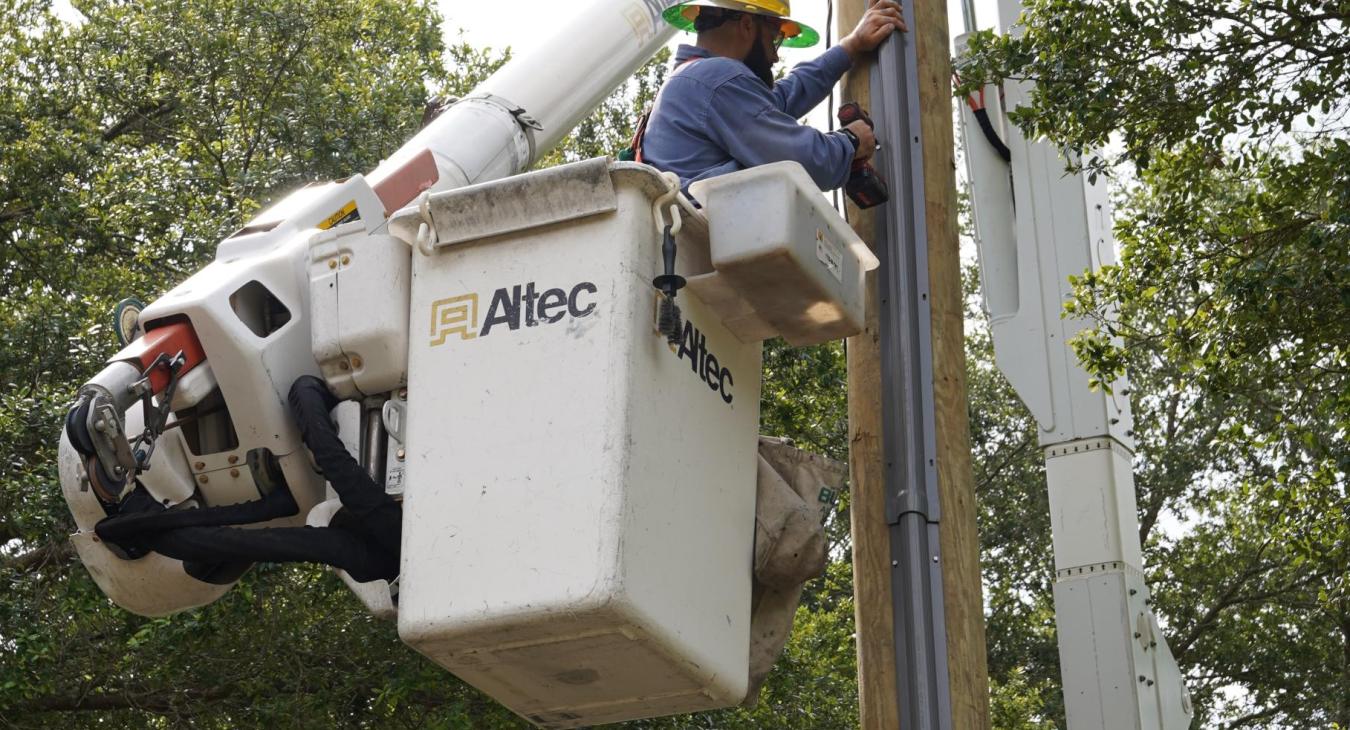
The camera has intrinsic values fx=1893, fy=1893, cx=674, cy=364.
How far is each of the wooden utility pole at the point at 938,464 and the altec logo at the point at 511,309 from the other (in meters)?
1.01

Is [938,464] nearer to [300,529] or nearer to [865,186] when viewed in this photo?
[865,186]

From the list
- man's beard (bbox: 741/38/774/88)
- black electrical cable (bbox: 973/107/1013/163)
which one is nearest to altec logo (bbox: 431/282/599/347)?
man's beard (bbox: 741/38/774/88)

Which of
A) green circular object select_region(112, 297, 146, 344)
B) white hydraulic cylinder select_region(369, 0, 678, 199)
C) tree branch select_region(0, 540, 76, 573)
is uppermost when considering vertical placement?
white hydraulic cylinder select_region(369, 0, 678, 199)

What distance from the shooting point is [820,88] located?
16.9ft

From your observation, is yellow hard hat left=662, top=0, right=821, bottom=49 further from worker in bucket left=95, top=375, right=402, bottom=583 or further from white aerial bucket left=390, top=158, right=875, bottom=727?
worker in bucket left=95, top=375, right=402, bottom=583

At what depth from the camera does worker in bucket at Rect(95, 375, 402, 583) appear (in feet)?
14.2

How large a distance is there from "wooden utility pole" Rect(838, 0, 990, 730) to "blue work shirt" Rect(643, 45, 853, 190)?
327 mm

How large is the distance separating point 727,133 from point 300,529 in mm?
1423

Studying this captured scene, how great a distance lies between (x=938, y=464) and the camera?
4.57 meters

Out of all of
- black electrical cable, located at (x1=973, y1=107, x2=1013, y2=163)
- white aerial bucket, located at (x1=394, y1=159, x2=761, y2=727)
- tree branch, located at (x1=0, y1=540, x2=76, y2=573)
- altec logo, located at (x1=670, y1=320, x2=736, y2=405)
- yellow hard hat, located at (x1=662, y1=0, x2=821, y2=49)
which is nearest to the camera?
white aerial bucket, located at (x1=394, y1=159, x2=761, y2=727)

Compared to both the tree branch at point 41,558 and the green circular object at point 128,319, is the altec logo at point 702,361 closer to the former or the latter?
the green circular object at point 128,319

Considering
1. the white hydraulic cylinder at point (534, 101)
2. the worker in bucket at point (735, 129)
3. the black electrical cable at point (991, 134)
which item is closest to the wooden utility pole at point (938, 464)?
the worker in bucket at point (735, 129)

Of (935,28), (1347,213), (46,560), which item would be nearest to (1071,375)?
(1347,213)

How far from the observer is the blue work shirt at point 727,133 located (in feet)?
15.5
